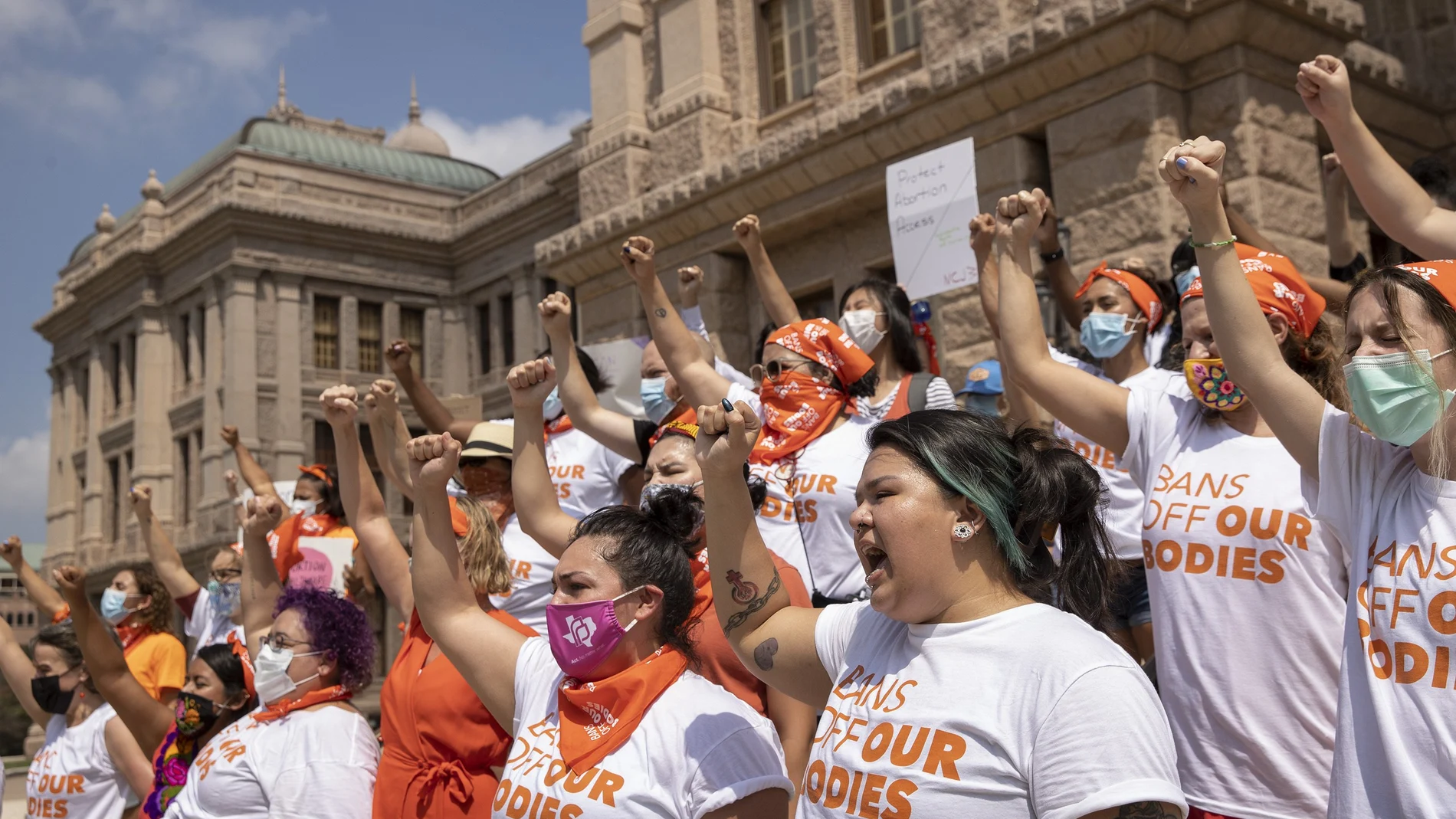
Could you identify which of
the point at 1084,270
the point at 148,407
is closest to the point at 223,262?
the point at 148,407

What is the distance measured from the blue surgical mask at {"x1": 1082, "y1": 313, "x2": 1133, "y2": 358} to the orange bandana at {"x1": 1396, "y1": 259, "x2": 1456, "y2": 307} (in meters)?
2.13

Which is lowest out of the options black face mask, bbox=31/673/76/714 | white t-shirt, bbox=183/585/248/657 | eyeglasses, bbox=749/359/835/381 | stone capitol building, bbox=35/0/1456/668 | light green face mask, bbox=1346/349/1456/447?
black face mask, bbox=31/673/76/714

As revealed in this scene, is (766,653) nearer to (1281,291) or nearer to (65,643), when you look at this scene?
(1281,291)

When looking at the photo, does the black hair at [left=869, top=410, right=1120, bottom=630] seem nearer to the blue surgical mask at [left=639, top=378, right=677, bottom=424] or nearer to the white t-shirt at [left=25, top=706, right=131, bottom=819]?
the blue surgical mask at [left=639, top=378, right=677, bottom=424]

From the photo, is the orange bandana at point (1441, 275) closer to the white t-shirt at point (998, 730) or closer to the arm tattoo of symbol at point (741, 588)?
the white t-shirt at point (998, 730)

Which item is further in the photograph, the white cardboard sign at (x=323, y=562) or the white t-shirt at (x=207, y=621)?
the white t-shirt at (x=207, y=621)

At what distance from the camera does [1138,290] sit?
4.74 metres

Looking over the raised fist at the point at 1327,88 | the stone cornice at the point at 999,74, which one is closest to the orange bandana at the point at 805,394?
the raised fist at the point at 1327,88

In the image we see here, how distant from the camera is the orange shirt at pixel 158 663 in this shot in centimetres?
663

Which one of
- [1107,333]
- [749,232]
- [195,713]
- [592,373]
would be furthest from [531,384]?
[592,373]

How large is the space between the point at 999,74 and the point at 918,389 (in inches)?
197

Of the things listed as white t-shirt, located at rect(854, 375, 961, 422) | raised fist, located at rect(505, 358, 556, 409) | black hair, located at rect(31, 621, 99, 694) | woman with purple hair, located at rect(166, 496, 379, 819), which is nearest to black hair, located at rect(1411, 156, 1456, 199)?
white t-shirt, located at rect(854, 375, 961, 422)

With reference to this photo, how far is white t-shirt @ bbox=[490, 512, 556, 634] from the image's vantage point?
4.95 meters

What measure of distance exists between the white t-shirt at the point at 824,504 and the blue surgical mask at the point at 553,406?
1.67 metres
